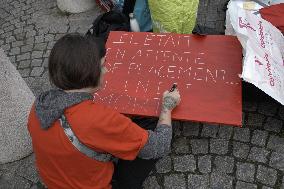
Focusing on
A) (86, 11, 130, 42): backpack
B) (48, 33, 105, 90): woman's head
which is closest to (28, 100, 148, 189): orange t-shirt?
(48, 33, 105, 90): woman's head

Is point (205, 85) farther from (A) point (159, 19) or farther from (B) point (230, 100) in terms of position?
(A) point (159, 19)

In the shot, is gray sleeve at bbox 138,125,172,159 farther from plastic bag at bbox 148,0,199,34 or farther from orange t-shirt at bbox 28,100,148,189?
plastic bag at bbox 148,0,199,34

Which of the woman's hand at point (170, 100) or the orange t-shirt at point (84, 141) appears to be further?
the woman's hand at point (170, 100)

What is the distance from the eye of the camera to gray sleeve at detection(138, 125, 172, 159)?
7.60 ft

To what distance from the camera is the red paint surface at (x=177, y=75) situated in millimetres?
2812

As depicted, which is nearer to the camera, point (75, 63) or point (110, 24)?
point (75, 63)

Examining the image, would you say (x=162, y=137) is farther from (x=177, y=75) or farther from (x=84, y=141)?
(x=177, y=75)

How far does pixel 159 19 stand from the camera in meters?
3.71

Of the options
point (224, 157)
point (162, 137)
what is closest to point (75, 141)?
point (162, 137)

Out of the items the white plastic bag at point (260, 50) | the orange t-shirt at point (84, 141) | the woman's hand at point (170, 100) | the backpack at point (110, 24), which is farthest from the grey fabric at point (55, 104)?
the backpack at point (110, 24)

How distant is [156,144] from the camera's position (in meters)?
2.34

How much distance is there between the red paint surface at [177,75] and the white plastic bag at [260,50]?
0.14 meters

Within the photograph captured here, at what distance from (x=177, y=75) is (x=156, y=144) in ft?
2.91

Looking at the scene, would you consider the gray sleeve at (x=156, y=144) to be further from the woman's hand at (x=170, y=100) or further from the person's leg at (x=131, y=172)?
the person's leg at (x=131, y=172)
